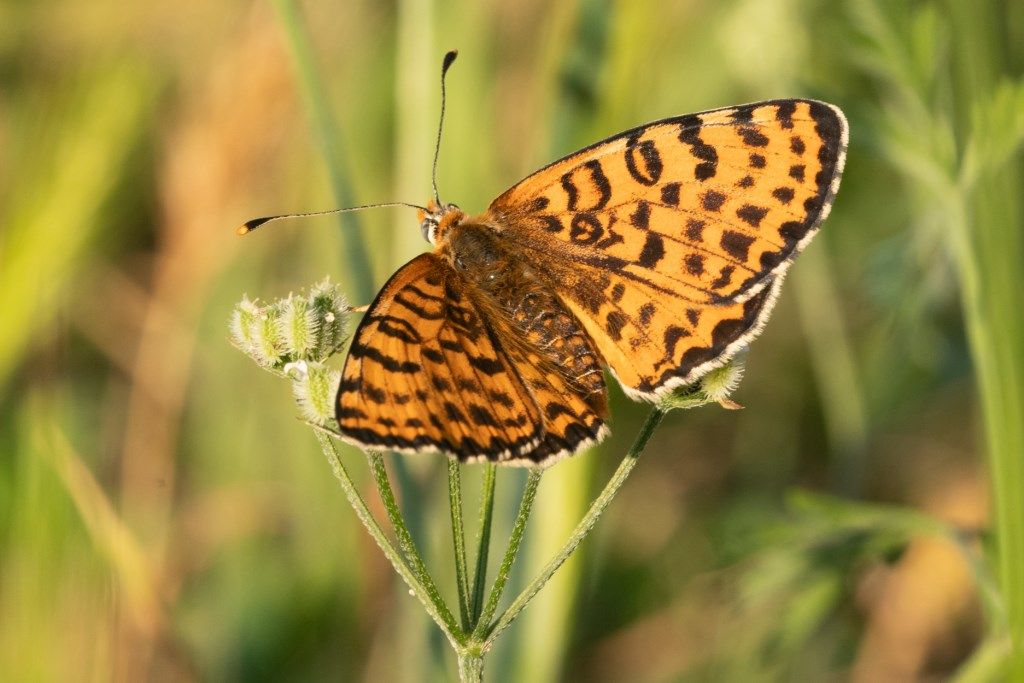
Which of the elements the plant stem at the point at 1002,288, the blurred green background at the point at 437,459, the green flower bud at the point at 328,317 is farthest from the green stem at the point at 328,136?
the plant stem at the point at 1002,288

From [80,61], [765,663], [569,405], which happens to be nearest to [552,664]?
[765,663]

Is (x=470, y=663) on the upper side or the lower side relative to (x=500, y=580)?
lower

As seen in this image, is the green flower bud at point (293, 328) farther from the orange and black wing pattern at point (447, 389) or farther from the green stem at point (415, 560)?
the green stem at point (415, 560)

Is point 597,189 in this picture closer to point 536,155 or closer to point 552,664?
point 536,155

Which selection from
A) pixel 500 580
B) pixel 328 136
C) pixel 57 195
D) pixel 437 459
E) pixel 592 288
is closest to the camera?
pixel 500 580

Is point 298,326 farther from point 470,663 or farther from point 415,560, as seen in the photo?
point 470,663

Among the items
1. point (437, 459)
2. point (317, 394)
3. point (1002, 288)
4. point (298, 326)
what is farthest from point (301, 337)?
point (1002, 288)

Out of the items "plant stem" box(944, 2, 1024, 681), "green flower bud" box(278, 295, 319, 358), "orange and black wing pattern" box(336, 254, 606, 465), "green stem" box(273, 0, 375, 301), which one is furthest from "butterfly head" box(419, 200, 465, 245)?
"plant stem" box(944, 2, 1024, 681)
